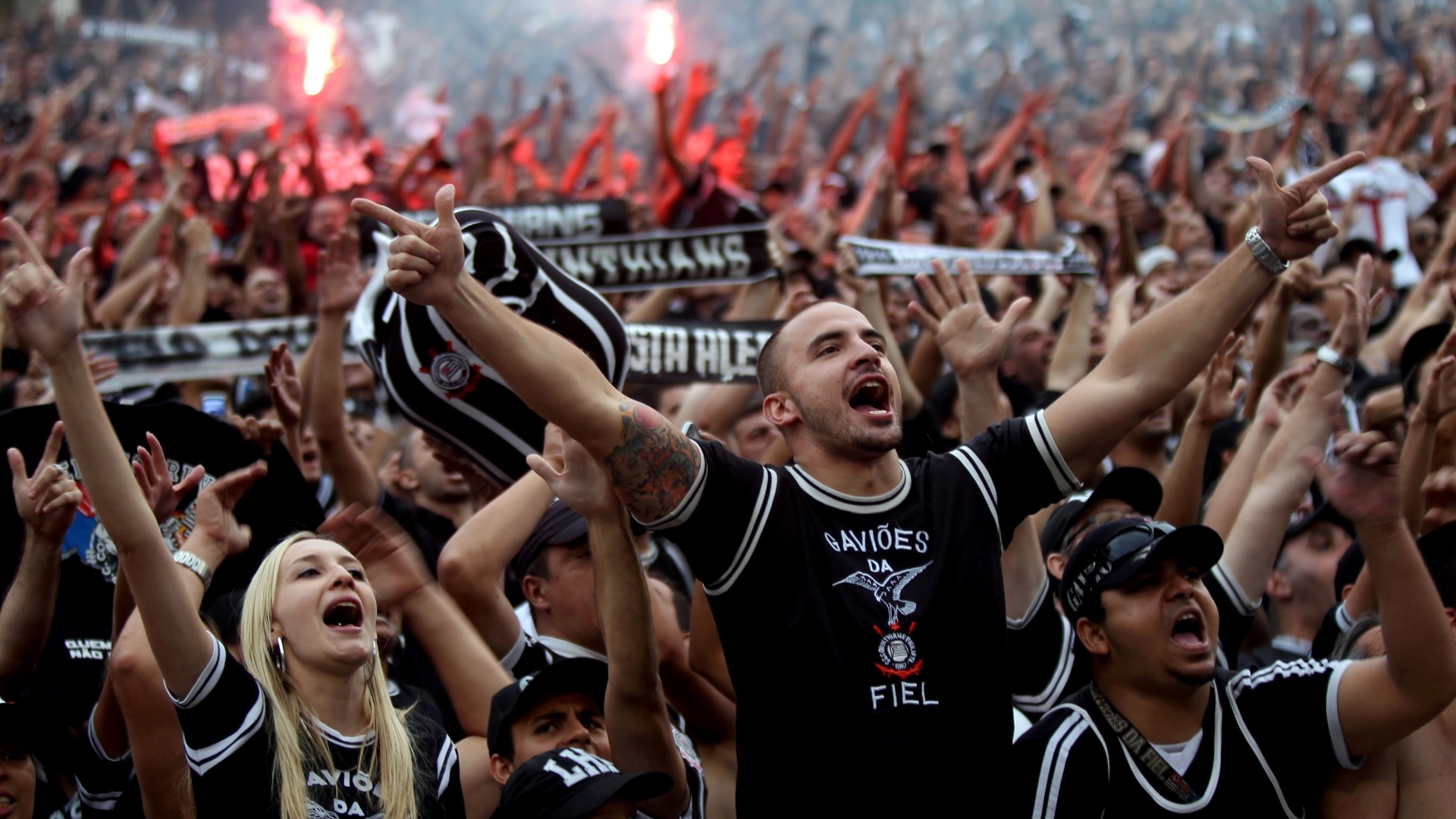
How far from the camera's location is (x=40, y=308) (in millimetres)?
2875

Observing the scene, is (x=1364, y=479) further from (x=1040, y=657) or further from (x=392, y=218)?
(x=392, y=218)

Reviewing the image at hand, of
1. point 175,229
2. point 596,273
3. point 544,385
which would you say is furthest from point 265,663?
point 175,229

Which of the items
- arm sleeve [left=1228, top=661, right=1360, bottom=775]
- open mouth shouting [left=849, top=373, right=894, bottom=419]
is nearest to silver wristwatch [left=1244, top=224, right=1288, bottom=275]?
open mouth shouting [left=849, top=373, right=894, bottom=419]

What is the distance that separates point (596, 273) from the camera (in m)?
6.31

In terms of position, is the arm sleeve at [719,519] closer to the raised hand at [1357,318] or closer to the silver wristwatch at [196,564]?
the silver wristwatch at [196,564]

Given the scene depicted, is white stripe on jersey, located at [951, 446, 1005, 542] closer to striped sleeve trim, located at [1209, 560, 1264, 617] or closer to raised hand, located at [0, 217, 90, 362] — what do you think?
striped sleeve trim, located at [1209, 560, 1264, 617]

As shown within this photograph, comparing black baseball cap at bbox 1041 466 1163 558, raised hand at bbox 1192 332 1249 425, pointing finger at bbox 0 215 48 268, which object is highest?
pointing finger at bbox 0 215 48 268

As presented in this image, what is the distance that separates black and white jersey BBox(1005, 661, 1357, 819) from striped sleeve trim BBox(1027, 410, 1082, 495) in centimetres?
58

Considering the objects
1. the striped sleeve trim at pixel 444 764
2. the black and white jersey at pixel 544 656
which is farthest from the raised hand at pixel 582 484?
the black and white jersey at pixel 544 656

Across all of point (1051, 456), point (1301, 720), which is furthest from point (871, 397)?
point (1301, 720)

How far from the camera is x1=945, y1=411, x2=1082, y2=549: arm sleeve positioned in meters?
2.91

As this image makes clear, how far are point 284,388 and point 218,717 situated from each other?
1813mm

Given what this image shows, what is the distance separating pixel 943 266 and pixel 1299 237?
1.13 metres

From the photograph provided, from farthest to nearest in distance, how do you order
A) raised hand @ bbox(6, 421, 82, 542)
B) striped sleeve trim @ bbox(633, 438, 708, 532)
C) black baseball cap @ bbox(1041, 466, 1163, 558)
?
black baseball cap @ bbox(1041, 466, 1163, 558) < raised hand @ bbox(6, 421, 82, 542) < striped sleeve trim @ bbox(633, 438, 708, 532)
